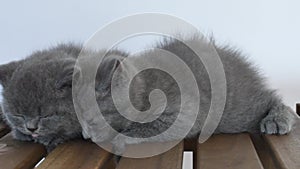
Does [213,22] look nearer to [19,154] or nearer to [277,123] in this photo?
[277,123]

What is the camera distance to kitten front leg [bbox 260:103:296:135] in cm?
100

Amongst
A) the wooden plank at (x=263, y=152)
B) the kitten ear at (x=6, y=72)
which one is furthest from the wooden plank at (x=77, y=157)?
the wooden plank at (x=263, y=152)

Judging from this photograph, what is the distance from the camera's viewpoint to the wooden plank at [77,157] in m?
0.86

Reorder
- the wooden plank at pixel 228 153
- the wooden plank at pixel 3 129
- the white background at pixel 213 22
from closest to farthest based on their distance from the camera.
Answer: the wooden plank at pixel 228 153
the wooden plank at pixel 3 129
the white background at pixel 213 22

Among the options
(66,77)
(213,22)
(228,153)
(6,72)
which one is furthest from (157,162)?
(213,22)

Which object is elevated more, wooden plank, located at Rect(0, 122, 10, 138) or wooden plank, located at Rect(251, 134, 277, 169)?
wooden plank, located at Rect(0, 122, 10, 138)

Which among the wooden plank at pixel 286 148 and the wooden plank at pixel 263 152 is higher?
the wooden plank at pixel 286 148

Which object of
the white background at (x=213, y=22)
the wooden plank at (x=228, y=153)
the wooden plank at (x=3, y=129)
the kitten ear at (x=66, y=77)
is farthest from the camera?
the white background at (x=213, y=22)

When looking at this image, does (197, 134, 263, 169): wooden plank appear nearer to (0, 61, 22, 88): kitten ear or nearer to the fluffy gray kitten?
the fluffy gray kitten

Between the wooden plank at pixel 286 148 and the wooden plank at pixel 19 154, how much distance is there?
1.41 feet

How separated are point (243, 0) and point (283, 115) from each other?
0.65m

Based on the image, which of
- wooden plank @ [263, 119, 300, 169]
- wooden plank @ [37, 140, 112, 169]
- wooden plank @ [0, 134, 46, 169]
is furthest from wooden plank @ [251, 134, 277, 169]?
wooden plank @ [0, 134, 46, 169]

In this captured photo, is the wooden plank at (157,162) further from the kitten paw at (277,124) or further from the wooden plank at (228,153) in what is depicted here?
the kitten paw at (277,124)

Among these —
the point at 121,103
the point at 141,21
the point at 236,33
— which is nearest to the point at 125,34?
the point at 141,21
